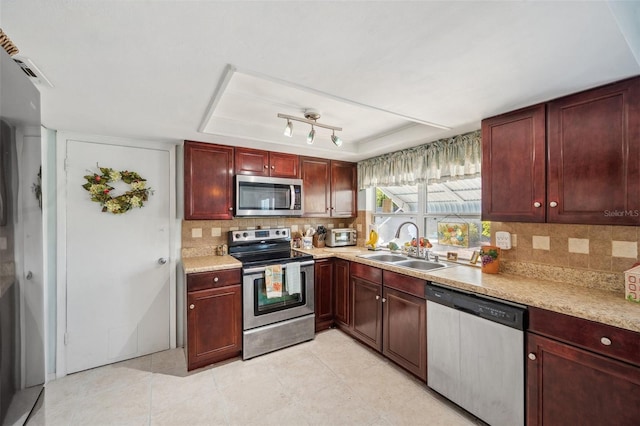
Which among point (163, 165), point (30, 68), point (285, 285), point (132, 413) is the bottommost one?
point (132, 413)

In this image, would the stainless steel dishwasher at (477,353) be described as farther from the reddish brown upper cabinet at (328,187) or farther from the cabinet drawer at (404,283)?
the reddish brown upper cabinet at (328,187)

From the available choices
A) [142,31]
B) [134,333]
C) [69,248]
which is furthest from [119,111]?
[134,333]

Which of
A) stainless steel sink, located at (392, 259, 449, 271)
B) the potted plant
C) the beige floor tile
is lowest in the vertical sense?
the beige floor tile

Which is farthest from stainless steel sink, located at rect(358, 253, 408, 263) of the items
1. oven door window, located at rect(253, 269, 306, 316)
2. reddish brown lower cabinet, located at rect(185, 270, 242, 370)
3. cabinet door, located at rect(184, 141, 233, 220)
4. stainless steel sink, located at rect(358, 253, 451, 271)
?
cabinet door, located at rect(184, 141, 233, 220)

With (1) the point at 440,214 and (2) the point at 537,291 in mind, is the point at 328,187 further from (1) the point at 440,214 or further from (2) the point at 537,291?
(2) the point at 537,291

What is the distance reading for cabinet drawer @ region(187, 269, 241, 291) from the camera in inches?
94.5

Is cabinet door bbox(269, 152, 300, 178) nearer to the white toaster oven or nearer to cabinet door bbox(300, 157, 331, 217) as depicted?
cabinet door bbox(300, 157, 331, 217)

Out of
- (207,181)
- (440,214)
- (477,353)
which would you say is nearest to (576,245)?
(477,353)

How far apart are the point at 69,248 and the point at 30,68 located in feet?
5.73

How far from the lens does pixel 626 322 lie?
1.25m

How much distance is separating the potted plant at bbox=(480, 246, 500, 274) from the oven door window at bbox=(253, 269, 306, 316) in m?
1.72

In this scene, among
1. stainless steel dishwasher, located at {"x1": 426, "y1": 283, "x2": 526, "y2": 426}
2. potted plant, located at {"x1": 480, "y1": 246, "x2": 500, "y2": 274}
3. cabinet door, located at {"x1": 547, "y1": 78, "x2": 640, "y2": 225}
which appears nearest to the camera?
cabinet door, located at {"x1": 547, "y1": 78, "x2": 640, "y2": 225}

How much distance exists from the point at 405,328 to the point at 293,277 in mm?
1174

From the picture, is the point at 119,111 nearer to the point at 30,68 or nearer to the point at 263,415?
the point at 30,68
